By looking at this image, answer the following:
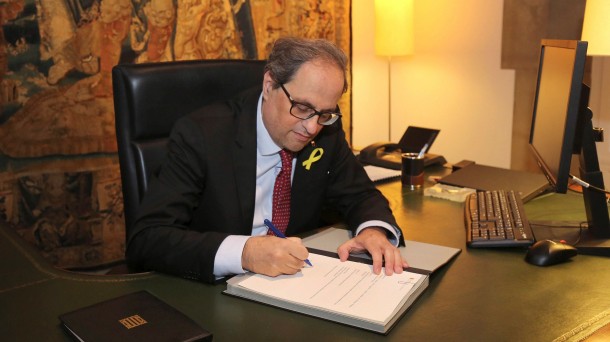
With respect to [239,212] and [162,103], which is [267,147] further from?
[162,103]

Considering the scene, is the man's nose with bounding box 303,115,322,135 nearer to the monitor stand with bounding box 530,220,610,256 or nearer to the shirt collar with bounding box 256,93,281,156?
the shirt collar with bounding box 256,93,281,156

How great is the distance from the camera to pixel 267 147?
1.75 m

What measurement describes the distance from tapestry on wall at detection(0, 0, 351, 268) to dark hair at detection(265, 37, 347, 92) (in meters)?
1.47

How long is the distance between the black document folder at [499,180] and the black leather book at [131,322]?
3.97 ft

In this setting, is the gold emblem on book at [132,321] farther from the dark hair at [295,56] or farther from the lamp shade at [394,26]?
the lamp shade at [394,26]

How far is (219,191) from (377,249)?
49 centimetres

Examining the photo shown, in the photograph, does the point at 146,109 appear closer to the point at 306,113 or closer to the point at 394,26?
the point at 306,113

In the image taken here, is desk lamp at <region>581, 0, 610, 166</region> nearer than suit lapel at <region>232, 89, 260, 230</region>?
No

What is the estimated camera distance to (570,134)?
1.39m

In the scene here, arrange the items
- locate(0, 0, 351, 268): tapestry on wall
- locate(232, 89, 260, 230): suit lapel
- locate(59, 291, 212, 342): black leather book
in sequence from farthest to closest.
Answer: locate(0, 0, 351, 268): tapestry on wall → locate(232, 89, 260, 230): suit lapel → locate(59, 291, 212, 342): black leather book

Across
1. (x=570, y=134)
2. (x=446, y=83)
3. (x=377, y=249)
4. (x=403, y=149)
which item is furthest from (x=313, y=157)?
(x=446, y=83)

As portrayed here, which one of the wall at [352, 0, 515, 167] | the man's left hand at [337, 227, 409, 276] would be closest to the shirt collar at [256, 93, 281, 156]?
the man's left hand at [337, 227, 409, 276]

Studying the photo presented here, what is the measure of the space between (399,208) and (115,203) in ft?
5.29

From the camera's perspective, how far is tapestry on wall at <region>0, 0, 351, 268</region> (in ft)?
8.68
